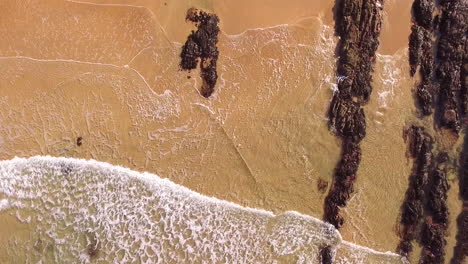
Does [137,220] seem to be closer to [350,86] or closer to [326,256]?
[326,256]

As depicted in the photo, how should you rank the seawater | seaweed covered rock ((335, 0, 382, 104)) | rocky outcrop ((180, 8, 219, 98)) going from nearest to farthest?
the seawater
rocky outcrop ((180, 8, 219, 98))
seaweed covered rock ((335, 0, 382, 104))

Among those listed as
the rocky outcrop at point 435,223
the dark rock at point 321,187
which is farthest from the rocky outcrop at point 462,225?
the dark rock at point 321,187

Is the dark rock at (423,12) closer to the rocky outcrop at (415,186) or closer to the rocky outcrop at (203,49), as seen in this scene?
the rocky outcrop at (415,186)

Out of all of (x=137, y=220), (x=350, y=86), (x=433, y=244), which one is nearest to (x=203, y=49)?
(x=350, y=86)

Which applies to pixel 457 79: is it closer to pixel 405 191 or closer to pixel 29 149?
pixel 405 191

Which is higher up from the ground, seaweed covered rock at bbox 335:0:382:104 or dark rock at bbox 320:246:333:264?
seaweed covered rock at bbox 335:0:382:104

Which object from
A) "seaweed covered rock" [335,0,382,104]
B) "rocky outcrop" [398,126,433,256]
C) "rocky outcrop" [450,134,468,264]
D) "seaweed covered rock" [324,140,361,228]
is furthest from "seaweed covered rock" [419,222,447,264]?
"seaweed covered rock" [335,0,382,104]

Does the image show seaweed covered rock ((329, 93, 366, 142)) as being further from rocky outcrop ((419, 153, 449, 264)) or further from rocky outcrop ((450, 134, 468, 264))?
rocky outcrop ((450, 134, 468, 264))
